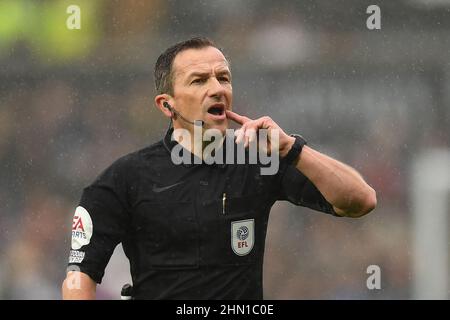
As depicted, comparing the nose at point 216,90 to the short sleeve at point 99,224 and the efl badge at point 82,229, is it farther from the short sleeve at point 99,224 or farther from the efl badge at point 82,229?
the efl badge at point 82,229

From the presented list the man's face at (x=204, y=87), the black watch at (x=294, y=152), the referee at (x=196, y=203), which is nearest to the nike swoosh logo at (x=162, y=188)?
the referee at (x=196, y=203)

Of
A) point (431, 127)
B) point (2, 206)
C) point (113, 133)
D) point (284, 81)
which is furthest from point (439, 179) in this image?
point (2, 206)

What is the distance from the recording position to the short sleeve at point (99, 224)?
331 centimetres

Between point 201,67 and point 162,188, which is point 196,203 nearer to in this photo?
point 162,188

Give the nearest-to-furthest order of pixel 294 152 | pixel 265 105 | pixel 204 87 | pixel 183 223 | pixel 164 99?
pixel 294 152 < pixel 183 223 < pixel 204 87 < pixel 164 99 < pixel 265 105

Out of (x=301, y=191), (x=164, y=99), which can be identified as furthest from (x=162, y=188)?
(x=301, y=191)

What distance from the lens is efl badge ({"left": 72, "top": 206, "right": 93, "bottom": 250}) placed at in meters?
3.33

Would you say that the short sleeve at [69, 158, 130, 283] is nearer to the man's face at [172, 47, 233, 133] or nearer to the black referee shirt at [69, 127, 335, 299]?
the black referee shirt at [69, 127, 335, 299]

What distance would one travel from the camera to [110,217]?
337cm

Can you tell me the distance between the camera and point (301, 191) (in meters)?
3.48

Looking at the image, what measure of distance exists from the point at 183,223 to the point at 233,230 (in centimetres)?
18

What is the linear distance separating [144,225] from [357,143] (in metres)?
4.28

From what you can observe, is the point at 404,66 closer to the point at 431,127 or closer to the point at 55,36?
the point at 431,127

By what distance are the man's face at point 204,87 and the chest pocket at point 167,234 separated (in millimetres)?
342
